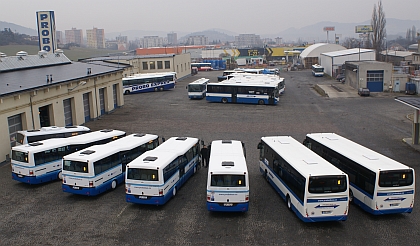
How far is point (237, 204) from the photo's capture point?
43.4 feet

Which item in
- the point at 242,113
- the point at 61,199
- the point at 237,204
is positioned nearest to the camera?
the point at 237,204

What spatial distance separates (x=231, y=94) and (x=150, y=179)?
26.8 meters

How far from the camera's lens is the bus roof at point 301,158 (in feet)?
41.4

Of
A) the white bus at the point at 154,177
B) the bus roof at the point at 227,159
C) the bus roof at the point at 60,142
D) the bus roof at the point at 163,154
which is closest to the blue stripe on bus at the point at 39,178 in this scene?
the bus roof at the point at 60,142

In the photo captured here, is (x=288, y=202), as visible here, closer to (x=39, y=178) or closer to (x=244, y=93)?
(x=39, y=178)

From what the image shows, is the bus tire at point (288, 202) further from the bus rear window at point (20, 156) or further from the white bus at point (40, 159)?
the bus rear window at point (20, 156)

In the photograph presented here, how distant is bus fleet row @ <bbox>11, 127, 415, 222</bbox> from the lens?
12.4 metres

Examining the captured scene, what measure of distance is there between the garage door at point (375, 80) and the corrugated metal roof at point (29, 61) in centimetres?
3197

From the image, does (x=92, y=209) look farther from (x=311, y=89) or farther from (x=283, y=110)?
(x=311, y=89)

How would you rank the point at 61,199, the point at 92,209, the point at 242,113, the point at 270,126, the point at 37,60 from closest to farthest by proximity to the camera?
the point at 92,209
the point at 61,199
the point at 270,126
the point at 37,60
the point at 242,113

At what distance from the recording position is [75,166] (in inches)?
597

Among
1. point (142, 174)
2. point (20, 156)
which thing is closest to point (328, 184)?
point (142, 174)

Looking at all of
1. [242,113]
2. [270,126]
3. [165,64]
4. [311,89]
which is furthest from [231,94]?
[165,64]

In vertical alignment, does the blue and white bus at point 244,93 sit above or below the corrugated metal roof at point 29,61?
below
